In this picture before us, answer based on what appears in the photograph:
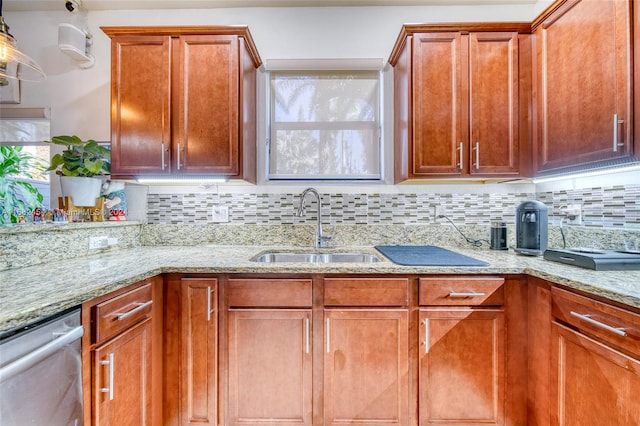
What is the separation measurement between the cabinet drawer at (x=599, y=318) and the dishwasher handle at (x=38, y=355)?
1.69m

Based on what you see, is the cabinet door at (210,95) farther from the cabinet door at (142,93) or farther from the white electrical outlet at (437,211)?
the white electrical outlet at (437,211)

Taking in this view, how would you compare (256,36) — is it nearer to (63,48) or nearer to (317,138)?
(317,138)

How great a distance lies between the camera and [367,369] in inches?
52.6

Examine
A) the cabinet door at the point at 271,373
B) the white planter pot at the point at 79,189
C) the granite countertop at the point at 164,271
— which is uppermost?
the white planter pot at the point at 79,189

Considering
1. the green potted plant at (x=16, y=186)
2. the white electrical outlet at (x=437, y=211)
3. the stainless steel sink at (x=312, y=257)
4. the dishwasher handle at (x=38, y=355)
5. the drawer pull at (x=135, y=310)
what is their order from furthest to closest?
the white electrical outlet at (x=437, y=211)
the stainless steel sink at (x=312, y=257)
the green potted plant at (x=16, y=186)
the drawer pull at (x=135, y=310)
the dishwasher handle at (x=38, y=355)

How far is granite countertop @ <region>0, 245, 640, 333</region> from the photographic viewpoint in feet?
2.71

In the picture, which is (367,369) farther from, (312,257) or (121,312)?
(121,312)

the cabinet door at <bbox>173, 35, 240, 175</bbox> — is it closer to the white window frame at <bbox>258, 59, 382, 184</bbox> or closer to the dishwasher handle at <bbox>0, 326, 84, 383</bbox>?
the white window frame at <bbox>258, 59, 382, 184</bbox>

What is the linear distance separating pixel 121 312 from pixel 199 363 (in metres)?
0.47

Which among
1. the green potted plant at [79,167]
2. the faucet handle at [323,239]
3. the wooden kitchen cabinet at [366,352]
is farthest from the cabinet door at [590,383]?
the green potted plant at [79,167]

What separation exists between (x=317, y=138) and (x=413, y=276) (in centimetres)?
124

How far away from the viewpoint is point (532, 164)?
1669 millimetres

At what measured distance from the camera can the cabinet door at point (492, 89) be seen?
5.45ft

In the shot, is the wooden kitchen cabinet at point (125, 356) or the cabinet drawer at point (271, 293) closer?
the wooden kitchen cabinet at point (125, 356)
